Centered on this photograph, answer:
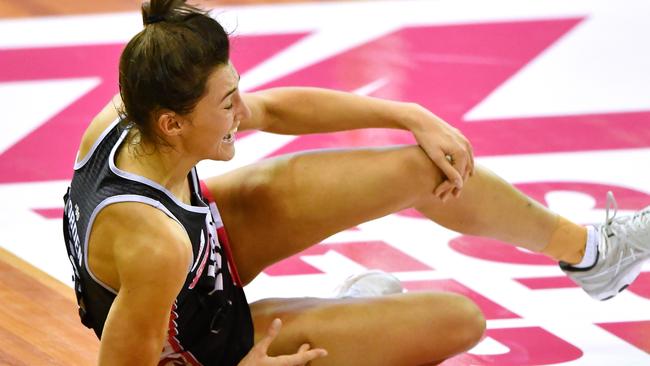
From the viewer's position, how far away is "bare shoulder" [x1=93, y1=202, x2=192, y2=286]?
79.3 inches

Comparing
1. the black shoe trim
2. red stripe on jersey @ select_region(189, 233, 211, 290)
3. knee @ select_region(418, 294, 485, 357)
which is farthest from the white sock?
red stripe on jersey @ select_region(189, 233, 211, 290)

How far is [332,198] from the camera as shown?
245cm

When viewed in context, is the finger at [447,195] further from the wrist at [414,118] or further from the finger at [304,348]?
the finger at [304,348]

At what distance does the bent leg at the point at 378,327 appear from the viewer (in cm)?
241

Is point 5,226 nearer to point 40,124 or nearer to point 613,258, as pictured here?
point 40,124

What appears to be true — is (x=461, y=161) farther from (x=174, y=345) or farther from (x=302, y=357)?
(x=174, y=345)

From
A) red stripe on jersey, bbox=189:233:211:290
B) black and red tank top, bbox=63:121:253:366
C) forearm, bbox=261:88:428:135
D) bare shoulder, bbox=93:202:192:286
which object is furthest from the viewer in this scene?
forearm, bbox=261:88:428:135

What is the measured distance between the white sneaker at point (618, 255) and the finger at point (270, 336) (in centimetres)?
75

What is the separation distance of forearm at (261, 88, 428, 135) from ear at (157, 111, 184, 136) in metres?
0.41

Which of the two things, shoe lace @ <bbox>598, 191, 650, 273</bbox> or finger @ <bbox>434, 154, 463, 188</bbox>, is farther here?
shoe lace @ <bbox>598, 191, 650, 273</bbox>

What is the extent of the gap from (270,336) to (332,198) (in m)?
0.32

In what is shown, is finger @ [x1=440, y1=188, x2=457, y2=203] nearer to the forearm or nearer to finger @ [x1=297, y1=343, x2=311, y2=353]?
the forearm

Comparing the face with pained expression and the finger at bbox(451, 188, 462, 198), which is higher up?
the face with pained expression

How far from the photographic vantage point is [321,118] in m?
2.53
